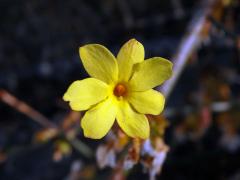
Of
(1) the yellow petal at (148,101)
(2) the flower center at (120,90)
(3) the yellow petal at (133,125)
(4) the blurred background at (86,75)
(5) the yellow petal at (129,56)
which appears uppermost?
(5) the yellow petal at (129,56)

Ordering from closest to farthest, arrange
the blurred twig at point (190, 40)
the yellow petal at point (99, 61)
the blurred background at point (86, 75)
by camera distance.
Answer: the yellow petal at point (99, 61) → the blurred twig at point (190, 40) → the blurred background at point (86, 75)

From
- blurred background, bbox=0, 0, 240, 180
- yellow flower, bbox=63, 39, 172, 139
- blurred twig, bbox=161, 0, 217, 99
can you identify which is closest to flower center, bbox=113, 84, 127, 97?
yellow flower, bbox=63, 39, 172, 139

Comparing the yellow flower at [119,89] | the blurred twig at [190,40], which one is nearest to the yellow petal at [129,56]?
the yellow flower at [119,89]

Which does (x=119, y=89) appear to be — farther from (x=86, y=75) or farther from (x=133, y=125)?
(x=86, y=75)

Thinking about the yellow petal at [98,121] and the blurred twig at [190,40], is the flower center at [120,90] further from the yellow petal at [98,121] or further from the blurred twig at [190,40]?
the blurred twig at [190,40]

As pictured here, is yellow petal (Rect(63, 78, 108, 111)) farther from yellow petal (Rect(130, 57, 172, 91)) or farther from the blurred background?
the blurred background

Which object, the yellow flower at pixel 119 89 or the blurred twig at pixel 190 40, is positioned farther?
the blurred twig at pixel 190 40
